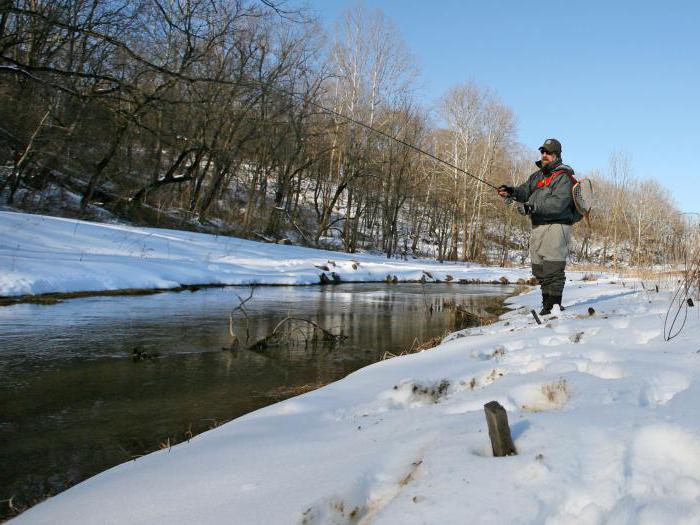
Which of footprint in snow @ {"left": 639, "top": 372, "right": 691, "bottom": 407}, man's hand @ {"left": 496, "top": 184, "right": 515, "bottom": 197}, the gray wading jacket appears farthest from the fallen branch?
footprint in snow @ {"left": 639, "top": 372, "right": 691, "bottom": 407}

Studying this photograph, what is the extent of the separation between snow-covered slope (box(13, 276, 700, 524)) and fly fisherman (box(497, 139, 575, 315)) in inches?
99.3

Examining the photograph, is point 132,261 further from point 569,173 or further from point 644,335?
point 644,335

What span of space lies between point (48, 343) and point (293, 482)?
442 cm

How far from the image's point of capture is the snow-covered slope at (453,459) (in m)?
1.30

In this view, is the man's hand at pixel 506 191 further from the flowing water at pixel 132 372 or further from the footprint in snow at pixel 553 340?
the footprint in snow at pixel 553 340

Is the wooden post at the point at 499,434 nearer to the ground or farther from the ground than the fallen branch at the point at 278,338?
farther from the ground

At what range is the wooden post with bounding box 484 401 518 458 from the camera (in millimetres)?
1539

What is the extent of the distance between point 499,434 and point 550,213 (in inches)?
165

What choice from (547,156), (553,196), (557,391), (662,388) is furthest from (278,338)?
(662,388)

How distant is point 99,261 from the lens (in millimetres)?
10078

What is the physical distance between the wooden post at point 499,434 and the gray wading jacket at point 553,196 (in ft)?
13.6

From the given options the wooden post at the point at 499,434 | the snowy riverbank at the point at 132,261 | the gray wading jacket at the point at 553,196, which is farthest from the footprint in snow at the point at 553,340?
the snowy riverbank at the point at 132,261

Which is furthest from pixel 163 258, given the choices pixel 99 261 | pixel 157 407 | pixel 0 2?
pixel 157 407

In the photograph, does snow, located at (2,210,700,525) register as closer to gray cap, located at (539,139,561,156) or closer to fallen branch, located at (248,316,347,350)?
fallen branch, located at (248,316,347,350)
